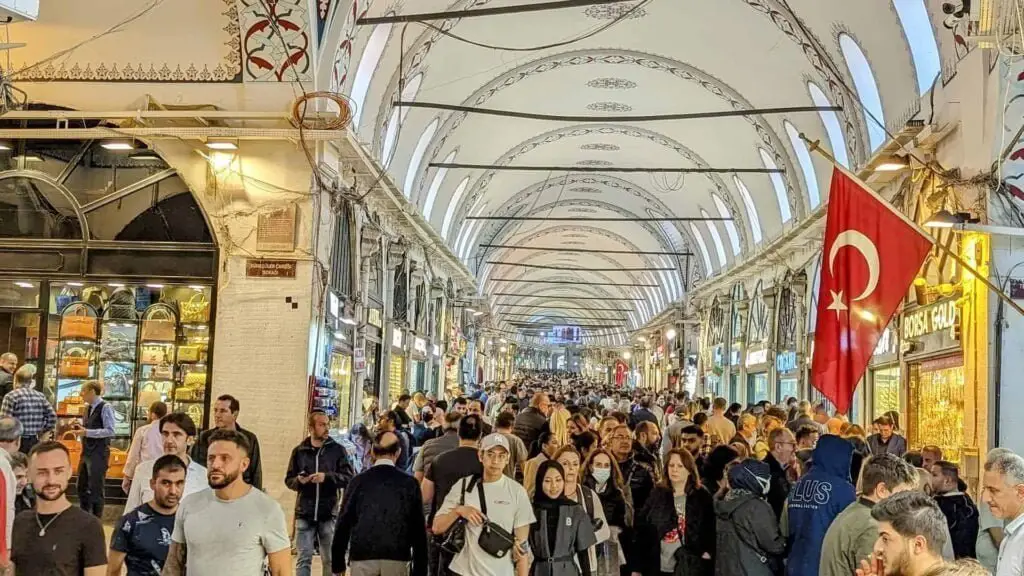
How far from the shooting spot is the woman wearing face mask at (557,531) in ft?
19.9

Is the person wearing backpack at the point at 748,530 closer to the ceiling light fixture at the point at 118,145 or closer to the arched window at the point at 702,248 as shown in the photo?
the ceiling light fixture at the point at 118,145

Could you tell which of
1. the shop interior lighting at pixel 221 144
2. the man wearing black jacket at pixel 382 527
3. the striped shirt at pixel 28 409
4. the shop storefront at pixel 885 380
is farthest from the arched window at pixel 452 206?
the man wearing black jacket at pixel 382 527

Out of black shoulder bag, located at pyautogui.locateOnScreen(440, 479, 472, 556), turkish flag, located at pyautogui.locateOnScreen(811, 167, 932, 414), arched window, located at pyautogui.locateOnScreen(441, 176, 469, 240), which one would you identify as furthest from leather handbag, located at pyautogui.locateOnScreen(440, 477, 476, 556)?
arched window, located at pyautogui.locateOnScreen(441, 176, 469, 240)

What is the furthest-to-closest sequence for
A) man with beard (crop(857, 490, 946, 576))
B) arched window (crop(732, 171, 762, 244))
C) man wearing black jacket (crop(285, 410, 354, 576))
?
arched window (crop(732, 171, 762, 244)), man wearing black jacket (crop(285, 410, 354, 576)), man with beard (crop(857, 490, 946, 576))

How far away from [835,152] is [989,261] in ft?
22.8

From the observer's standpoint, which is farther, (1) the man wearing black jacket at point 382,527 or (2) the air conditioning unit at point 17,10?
(1) the man wearing black jacket at point 382,527

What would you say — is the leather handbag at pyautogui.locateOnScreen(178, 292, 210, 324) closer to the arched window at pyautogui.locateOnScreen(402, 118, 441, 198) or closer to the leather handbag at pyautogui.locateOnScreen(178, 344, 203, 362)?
the leather handbag at pyautogui.locateOnScreen(178, 344, 203, 362)

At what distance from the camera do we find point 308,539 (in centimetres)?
802

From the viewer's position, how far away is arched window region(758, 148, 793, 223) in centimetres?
2081

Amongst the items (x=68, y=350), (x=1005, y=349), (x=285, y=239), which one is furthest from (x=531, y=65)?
(x=1005, y=349)

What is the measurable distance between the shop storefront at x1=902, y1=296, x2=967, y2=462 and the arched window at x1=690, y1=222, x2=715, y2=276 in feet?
56.8

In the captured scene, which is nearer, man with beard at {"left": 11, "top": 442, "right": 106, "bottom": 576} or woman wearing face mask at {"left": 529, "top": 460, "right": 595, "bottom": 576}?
man with beard at {"left": 11, "top": 442, "right": 106, "bottom": 576}

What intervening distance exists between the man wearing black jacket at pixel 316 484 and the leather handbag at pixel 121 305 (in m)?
5.69

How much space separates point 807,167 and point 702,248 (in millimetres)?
12729
